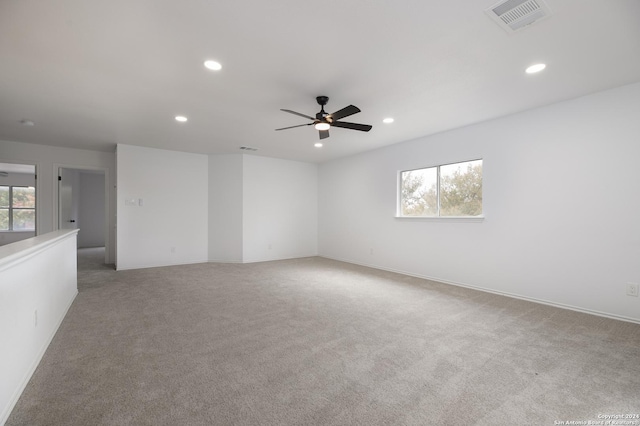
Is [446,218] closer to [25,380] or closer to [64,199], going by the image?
[25,380]

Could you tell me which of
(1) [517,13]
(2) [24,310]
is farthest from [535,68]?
(2) [24,310]

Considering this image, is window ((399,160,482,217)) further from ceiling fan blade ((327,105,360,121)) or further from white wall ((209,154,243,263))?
white wall ((209,154,243,263))

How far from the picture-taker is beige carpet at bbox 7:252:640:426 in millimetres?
1612

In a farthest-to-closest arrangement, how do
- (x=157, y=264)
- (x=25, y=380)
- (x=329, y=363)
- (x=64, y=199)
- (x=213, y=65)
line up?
1. (x=64, y=199)
2. (x=157, y=264)
3. (x=213, y=65)
4. (x=329, y=363)
5. (x=25, y=380)

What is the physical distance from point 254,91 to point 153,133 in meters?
2.71

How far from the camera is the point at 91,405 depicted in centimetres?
165

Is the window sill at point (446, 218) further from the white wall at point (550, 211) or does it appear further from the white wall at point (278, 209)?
the white wall at point (278, 209)

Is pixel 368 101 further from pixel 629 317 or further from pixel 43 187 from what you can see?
pixel 43 187

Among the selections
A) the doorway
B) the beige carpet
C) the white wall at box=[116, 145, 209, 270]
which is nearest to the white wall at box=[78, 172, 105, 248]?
the doorway

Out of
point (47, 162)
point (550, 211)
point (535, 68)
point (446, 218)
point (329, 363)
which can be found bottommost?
point (329, 363)

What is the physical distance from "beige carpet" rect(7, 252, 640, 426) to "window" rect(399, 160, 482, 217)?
4.87ft

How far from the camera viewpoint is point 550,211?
352cm

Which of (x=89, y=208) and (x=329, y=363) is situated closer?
(x=329, y=363)

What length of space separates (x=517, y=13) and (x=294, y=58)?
1.70 meters
